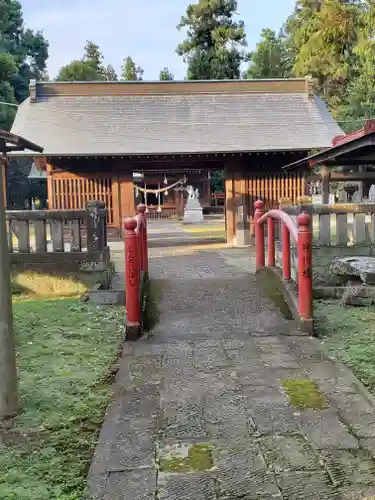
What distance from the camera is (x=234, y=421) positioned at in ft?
11.6

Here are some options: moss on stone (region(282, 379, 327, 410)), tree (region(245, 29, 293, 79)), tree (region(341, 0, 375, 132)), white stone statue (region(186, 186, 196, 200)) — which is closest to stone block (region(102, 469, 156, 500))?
moss on stone (region(282, 379, 327, 410))

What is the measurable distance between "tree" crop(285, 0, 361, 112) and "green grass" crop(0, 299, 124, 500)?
55.9 ft

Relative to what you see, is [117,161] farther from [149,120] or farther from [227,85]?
[227,85]

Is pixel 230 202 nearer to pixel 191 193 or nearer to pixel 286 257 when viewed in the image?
pixel 286 257

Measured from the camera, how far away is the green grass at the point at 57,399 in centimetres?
Result: 285

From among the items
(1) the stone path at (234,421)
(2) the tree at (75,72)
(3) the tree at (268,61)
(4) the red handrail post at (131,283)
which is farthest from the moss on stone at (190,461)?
(2) the tree at (75,72)

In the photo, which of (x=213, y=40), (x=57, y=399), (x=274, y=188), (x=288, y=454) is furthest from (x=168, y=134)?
(x=213, y=40)

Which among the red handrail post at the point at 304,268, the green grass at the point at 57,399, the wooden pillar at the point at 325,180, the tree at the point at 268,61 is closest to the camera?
the green grass at the point at 57,399

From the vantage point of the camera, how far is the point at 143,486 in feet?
8.96

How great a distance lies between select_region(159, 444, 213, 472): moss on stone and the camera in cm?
290

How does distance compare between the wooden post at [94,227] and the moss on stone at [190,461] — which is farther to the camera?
the wooden post at [94,227]

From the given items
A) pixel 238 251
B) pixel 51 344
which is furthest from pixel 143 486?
pixel 238 251

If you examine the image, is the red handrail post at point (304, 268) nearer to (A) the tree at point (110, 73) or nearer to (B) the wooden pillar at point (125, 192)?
(B) the wooden pillar at point (125, 192)

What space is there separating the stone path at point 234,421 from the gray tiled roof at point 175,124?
30.7 ft
